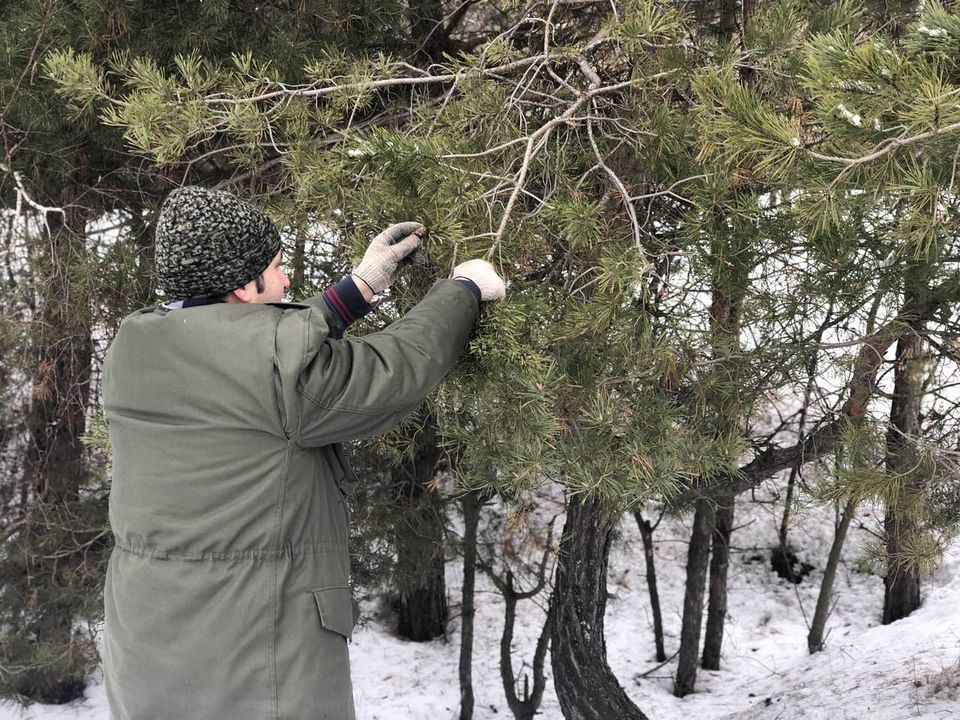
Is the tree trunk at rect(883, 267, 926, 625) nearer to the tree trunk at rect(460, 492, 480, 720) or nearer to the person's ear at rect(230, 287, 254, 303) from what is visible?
the person's ear at rect(230, 287, 254, 303)

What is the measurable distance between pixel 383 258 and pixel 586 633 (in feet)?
11.0

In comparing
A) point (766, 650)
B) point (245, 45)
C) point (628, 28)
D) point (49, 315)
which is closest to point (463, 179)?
point (628, 28)

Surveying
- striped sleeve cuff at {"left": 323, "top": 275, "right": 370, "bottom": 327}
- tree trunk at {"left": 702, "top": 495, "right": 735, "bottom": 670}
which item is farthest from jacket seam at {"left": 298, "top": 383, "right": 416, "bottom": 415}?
tree trunk at {"left": 702, "top": 495, "right": 735, "bottom": 670}

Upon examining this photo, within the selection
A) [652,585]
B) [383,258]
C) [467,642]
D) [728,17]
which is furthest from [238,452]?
[652,585]

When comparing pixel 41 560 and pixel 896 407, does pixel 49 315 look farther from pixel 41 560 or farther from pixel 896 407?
pixel 896 407

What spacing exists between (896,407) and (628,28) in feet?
13.4

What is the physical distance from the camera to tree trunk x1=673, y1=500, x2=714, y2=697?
278 inches

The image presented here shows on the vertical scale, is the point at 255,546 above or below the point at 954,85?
below

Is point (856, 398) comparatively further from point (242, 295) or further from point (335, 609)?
point (242, 295)

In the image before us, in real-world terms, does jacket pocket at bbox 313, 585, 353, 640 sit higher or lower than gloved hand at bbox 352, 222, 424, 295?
lower

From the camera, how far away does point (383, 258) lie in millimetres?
1758

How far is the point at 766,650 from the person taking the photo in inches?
314

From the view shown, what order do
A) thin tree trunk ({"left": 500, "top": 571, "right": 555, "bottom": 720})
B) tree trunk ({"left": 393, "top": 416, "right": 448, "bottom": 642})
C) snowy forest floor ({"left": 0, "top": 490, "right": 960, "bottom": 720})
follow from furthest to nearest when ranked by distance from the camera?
thin tree trunk ({"left": 500, "top": 571, "right": 555, "bottom": 720}) → snowy forest floor ({"left": 0, "top": 490, "right": 960, "bottom": 720}) → tree trunk ({"left": 393, "top": 416, "right": 448, "bottom": 642})

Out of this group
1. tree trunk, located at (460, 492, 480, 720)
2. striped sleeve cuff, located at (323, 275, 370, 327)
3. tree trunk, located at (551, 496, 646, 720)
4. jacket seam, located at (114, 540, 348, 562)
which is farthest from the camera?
tree trunk, located at (460, 492, 480, 720)
